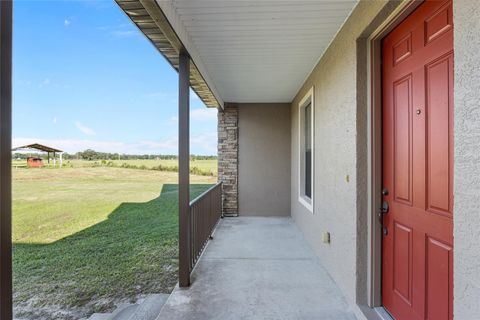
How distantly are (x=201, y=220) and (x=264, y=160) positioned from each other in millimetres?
2756

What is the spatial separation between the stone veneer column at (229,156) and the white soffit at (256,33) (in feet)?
6.21

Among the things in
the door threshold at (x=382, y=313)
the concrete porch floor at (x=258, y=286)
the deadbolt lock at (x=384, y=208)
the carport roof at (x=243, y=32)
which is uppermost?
the carport roof at (x=243, y=32)

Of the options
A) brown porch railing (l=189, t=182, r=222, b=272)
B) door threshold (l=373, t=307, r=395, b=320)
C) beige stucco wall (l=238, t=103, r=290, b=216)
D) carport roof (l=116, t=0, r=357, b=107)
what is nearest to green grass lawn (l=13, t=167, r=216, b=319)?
brown porch railing (l=189, t=182, r=222, b=272)

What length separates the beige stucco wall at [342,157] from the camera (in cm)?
232

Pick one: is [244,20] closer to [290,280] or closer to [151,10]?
[151,10]

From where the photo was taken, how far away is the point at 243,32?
278cm

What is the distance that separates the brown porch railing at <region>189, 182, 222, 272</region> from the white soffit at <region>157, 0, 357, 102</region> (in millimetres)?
1823

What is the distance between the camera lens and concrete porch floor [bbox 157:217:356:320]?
2391mm

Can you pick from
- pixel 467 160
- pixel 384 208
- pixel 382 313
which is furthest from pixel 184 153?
pixel 467 160

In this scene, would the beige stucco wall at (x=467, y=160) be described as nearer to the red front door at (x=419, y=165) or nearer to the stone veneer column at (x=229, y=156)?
the red front door at (x=419, y=165)

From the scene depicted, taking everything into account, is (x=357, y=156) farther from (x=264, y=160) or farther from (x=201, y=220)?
(x=264, y=160)

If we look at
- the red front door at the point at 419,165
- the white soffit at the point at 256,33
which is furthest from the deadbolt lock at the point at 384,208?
the white soffit at the point at 256,33

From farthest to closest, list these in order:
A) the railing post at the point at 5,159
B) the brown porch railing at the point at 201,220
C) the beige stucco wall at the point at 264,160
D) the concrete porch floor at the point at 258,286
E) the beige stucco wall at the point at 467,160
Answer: the beige stucco wall at the point at 264,160
the brown porch railing at the point at 201,220
the concrete porch floor at the point at 258,286
the beige stucco wall at the point at 467,160
the railing post at the point at 5,159

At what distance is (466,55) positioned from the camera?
117 centimetres
